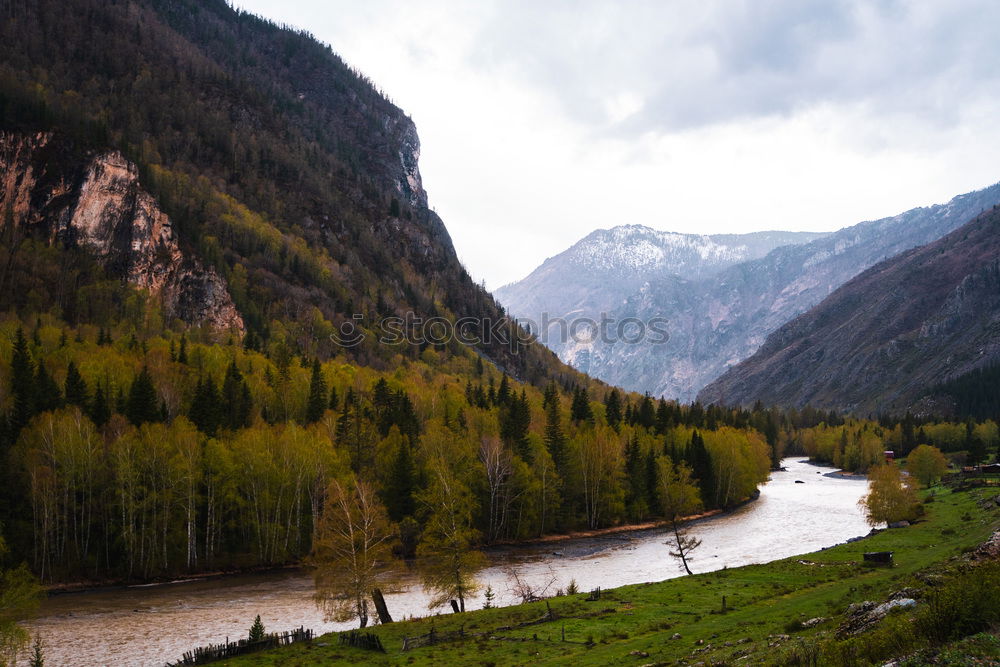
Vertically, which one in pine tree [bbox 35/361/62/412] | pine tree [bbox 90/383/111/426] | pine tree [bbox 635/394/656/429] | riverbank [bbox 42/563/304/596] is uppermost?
pine tree [bbox 35/361/62/412]

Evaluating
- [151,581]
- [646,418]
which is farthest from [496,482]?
[646,418]

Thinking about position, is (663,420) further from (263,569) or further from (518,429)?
(263,569)

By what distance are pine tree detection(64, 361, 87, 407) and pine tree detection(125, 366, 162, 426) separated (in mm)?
4784

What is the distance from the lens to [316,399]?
103500 millimetres

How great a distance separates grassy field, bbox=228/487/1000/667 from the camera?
90.6ft

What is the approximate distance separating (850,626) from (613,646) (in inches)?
577

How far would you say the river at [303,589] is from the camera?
150ft

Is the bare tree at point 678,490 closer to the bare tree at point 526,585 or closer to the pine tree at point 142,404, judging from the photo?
the bare tree at point 526,585

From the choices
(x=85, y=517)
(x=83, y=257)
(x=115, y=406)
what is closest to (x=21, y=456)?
(x=85, y=517)

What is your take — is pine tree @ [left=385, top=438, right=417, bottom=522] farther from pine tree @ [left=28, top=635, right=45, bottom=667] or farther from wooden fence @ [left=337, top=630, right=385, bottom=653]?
wooden fence @ [left=337, top=630, right=385, bottom=653]

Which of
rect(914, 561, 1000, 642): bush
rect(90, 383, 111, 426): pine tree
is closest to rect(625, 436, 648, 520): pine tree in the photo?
rect(90, 383, 111, 426): pine tree

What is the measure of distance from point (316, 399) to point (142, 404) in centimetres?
2735

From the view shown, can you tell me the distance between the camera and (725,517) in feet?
346

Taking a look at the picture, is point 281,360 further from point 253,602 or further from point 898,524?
point 898,524
